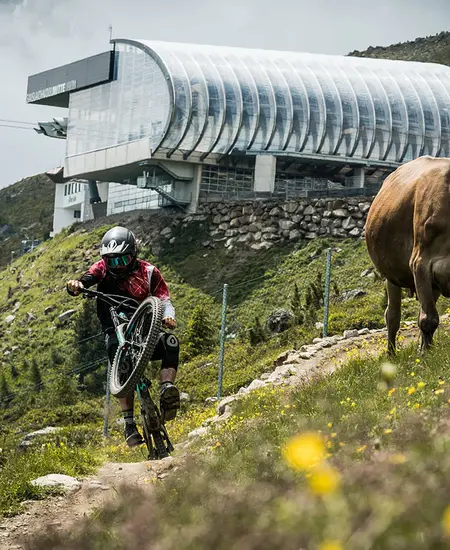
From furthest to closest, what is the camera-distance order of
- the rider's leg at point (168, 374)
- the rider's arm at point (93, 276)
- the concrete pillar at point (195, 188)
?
the concrete pillar at point (195, 188), the rider's arm at point (93, 276), the rider's leg at point (168, 374)

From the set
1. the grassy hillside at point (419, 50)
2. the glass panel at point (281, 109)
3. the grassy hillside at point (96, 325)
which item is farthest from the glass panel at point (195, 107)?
the grassy hillside at point (419, 50)

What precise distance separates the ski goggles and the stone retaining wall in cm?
3731

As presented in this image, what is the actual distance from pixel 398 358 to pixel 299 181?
4901cm

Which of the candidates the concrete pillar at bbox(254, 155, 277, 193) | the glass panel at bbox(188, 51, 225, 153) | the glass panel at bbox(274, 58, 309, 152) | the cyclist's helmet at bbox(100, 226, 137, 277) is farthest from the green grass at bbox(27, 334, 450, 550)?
the glass panel at bbox(274, 58, 309, 152)

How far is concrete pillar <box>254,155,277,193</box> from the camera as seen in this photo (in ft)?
194

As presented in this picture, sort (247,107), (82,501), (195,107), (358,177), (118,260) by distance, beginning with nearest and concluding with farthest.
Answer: (82,501), (118,260), (195,107), (247,107), (358,177)

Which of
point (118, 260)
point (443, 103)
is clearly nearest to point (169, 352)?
point (118, 260)

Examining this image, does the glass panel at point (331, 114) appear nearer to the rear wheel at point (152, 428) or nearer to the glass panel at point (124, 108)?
the glass panel at point (124, 108)

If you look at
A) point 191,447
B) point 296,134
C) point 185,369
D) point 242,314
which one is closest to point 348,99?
point 296,134

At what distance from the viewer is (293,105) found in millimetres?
62219

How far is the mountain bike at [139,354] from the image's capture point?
1135 cm

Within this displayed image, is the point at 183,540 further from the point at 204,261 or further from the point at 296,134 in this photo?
the point at 296,134

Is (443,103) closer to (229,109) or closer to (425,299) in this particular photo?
(229,109)

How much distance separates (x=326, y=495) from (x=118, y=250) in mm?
8411
